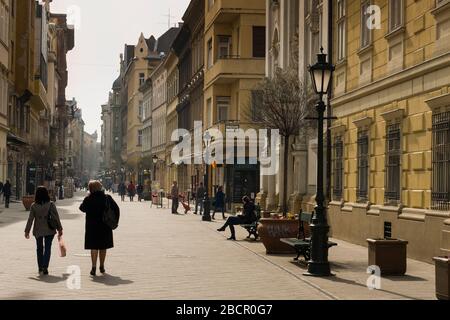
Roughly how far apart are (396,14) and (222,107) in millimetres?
27705

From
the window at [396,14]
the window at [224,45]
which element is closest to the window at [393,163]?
the window at [396,14]

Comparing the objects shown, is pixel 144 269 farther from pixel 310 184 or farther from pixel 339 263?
pixel 310 184

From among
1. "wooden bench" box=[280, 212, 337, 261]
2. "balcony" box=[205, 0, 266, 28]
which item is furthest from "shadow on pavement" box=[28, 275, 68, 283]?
"balcony" box=[205, 0, 266, 28]

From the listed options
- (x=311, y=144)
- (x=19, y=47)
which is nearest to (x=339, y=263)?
(x=311, y=144)

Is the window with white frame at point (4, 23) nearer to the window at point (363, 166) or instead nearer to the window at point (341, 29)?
the window at point (341, 29)

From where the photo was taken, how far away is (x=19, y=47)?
178 feet

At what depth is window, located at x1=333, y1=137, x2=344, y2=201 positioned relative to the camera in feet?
77.6

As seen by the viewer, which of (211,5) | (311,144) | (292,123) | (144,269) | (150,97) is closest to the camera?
(144,269)

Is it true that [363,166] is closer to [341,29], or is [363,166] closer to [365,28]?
[365,28]

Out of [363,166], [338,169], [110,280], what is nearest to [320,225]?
[110,280]

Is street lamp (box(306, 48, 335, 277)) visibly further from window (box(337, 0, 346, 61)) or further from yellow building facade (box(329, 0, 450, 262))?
window (box(337, 0, 346, 61))
